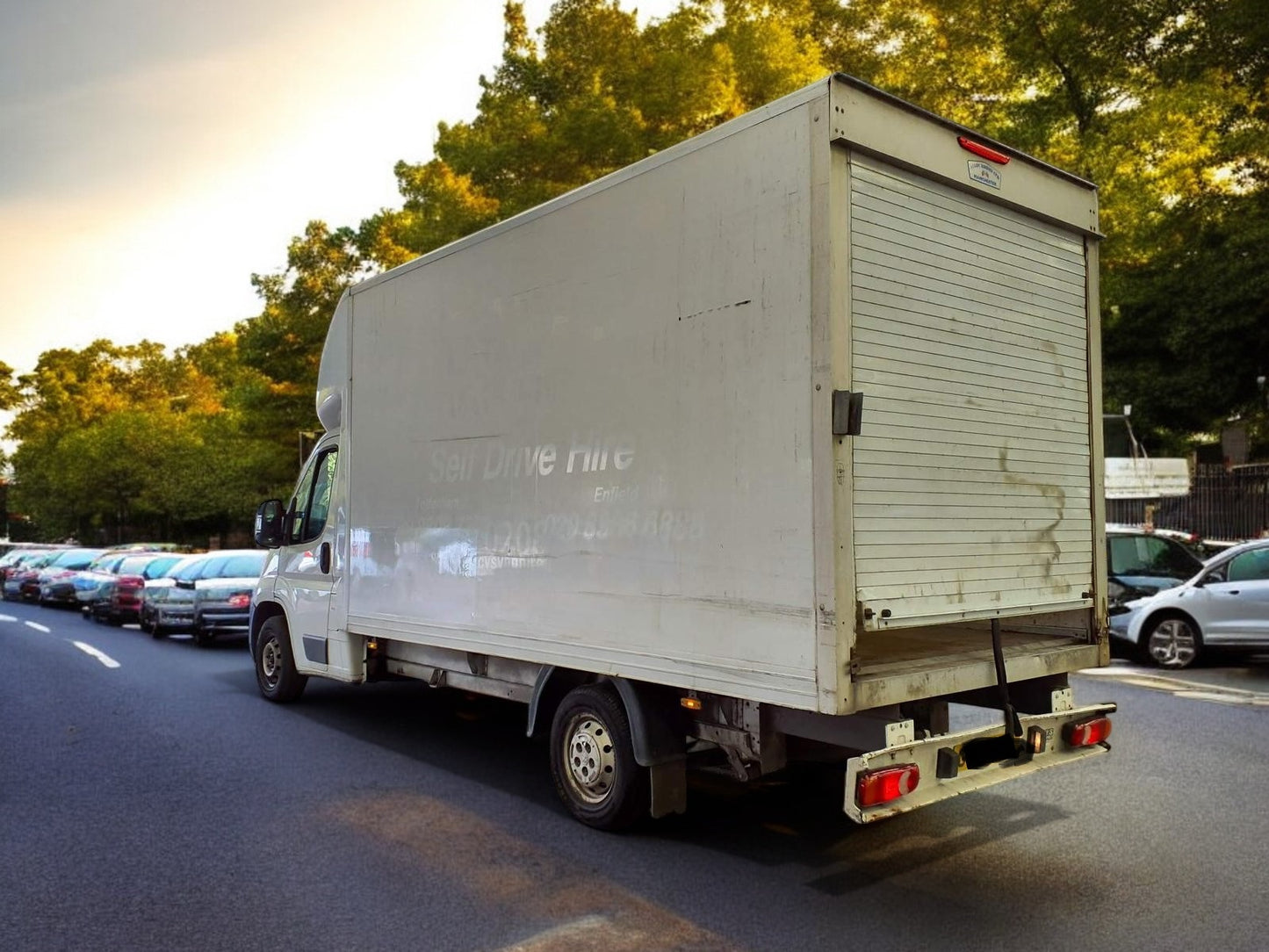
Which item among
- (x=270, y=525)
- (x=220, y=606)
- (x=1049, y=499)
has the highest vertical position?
(x=1049, y=499)

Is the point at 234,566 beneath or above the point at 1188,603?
above

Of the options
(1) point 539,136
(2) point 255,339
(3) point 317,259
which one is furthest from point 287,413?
(1) point 539,136

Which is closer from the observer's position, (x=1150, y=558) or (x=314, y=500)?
(x=314, y=500)

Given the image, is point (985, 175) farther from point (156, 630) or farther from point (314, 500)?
point (156, 630)

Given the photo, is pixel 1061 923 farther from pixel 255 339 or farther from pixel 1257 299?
pixel 255 339

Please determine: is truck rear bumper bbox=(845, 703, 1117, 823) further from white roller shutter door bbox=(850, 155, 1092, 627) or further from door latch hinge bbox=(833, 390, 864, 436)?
door latch hinge bbox=(833, 390, 864, 436)

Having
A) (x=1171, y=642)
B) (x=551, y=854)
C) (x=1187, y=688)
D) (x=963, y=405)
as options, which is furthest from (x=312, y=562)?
(x=1171, y=642)

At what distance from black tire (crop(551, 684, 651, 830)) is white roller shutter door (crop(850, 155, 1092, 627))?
66.9 inches

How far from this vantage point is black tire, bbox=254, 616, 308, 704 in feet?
30.9

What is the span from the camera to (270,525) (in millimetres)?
9219

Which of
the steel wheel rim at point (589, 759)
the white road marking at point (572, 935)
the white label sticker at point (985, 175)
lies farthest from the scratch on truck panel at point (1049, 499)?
the white road marking at point (572, 935)

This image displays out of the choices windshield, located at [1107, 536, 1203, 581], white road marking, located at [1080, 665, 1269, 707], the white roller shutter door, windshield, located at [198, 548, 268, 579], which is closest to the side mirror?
the white roller shutter door

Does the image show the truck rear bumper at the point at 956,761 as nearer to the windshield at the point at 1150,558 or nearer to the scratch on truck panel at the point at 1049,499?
the scratch on truck panel at the point at 1049,499

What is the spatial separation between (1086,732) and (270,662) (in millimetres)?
7214
